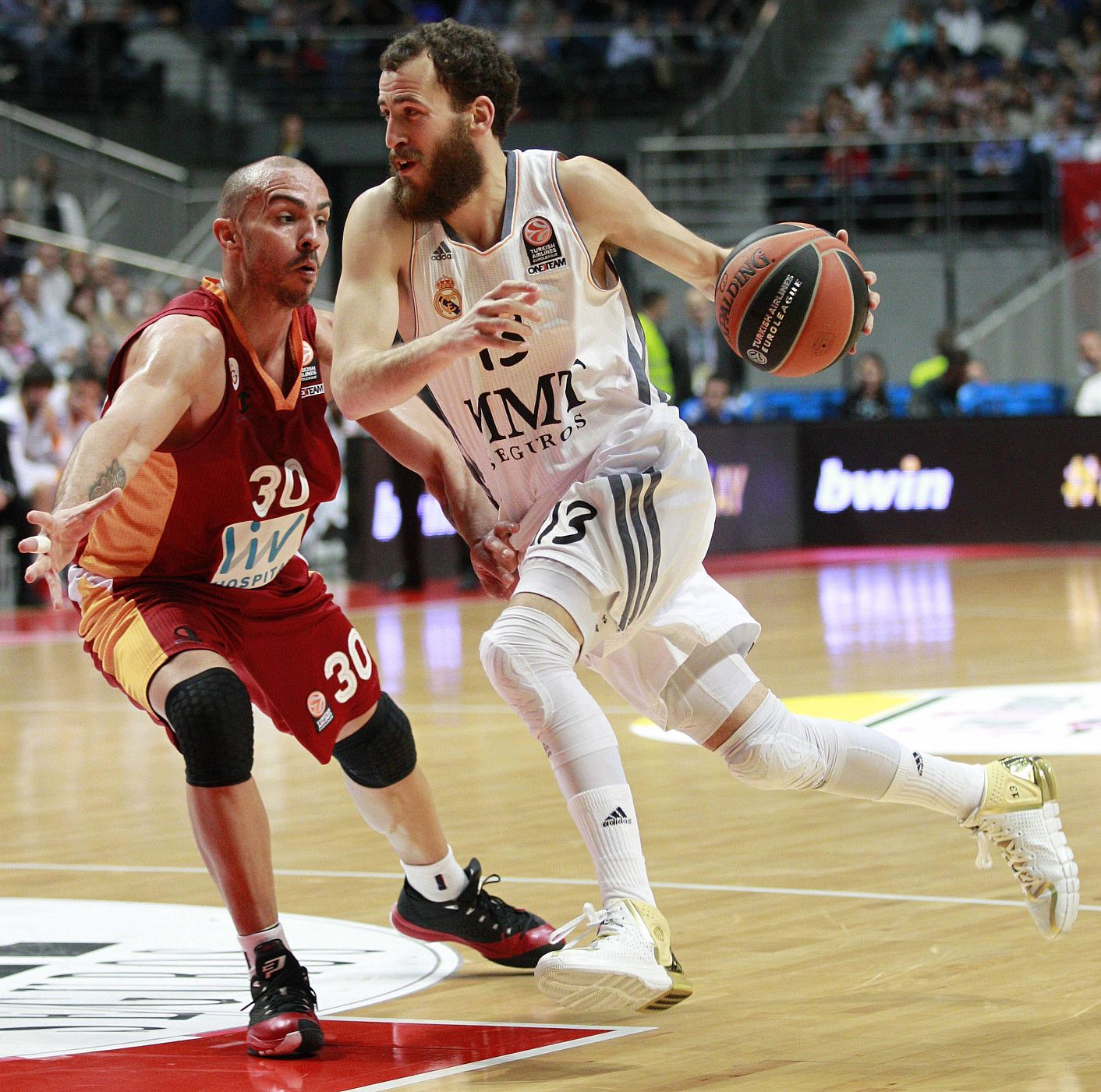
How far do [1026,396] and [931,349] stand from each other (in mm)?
3020

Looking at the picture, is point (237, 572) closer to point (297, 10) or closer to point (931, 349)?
point (931, 349)

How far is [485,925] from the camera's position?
4.36 meters

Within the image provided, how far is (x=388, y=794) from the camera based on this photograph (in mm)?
4418

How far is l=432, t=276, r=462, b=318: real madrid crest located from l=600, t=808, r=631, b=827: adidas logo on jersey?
1.12 m

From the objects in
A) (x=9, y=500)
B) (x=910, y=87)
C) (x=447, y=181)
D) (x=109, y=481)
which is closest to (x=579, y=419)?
(x=447, y=181)

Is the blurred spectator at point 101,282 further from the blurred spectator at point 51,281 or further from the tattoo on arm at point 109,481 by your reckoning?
the tattoo on arm at point 109,481

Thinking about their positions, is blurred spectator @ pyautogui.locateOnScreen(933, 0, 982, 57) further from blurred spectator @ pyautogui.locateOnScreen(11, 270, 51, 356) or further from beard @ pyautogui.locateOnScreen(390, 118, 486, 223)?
beard @ pyautogui.locateOnScreen(390, 118, 486, 223)

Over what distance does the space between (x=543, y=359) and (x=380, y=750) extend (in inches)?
39.8

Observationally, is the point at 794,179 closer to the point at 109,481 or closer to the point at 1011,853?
the point at 1011,853

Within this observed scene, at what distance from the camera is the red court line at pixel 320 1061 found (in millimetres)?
3398

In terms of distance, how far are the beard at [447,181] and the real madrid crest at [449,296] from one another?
0.44ft

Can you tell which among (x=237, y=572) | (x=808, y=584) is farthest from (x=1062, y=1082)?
(x=808, y=584)

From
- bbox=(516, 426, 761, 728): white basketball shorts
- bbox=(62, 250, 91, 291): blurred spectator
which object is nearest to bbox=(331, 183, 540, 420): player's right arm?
bbox=(516, 426, 761, 728): white basketball shorts

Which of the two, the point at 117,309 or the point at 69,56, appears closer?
the point at 117,309
